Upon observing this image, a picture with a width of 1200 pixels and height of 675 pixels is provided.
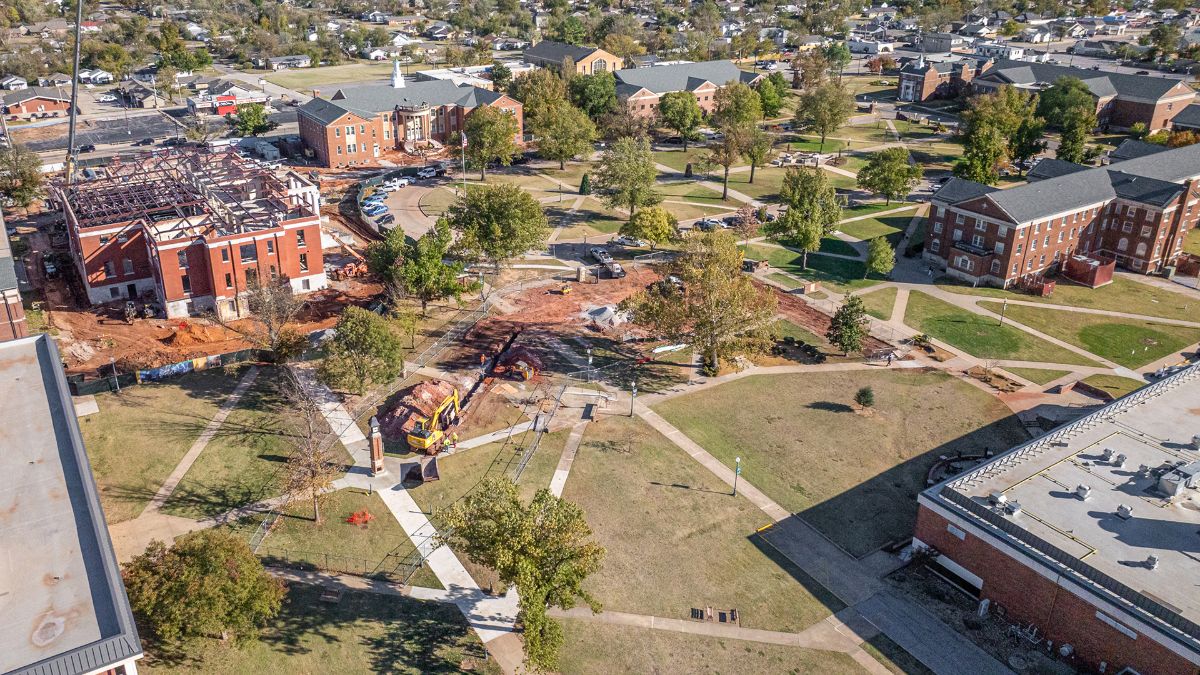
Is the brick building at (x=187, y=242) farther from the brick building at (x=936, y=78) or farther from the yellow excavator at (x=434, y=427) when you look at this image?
the brick building at (x=936, y=78)

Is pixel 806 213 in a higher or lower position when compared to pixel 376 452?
higher

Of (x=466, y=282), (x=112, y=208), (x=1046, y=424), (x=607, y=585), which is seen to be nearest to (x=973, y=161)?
(x=1046, y=424)

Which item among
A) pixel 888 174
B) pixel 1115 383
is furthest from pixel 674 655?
pixel 888 174


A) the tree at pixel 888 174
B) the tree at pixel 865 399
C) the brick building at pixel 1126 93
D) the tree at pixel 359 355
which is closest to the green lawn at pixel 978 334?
the tree at pixel 865 399

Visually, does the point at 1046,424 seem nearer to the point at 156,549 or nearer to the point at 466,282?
the point at 466,282

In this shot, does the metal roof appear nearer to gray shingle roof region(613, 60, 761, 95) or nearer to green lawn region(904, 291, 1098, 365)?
green lawn region(904, 291, 1098, 365)

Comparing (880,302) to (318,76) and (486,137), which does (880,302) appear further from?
(318,76)

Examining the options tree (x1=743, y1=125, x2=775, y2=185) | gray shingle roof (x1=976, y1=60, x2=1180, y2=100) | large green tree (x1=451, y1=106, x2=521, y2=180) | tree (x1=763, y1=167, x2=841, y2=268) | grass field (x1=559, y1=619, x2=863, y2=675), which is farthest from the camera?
gray shingle roof (x1=976, y1=60, x2=1180, y2=100)

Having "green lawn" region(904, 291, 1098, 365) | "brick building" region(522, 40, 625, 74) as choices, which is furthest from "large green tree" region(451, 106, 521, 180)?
"green lawn" region(904, 291, 1098, 365)
